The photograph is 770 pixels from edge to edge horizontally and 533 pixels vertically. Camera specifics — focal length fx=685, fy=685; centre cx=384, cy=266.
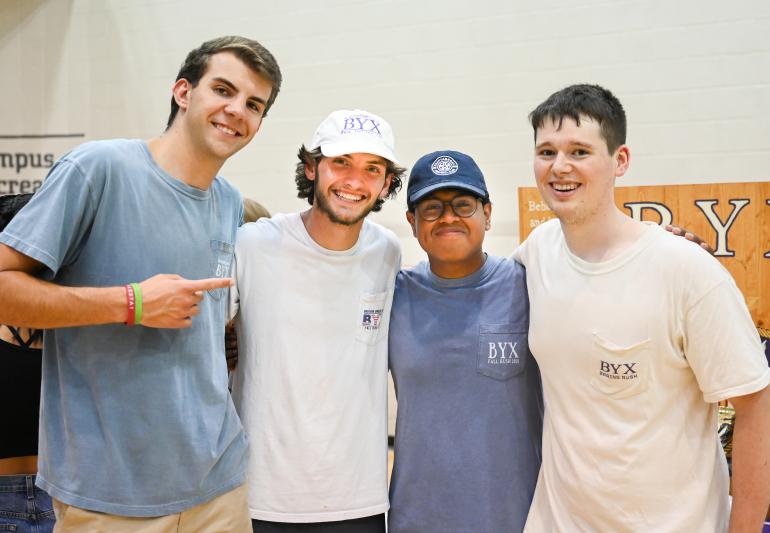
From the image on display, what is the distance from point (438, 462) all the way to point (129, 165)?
1.31 m

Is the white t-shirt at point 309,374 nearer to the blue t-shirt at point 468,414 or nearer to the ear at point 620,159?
the blue t-shirt at point 468,414

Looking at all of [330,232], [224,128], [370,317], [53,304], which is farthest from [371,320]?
[53,304]

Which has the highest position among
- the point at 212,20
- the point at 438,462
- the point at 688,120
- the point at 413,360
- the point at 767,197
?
the point at 212,20

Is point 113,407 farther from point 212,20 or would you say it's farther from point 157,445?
point 212,20

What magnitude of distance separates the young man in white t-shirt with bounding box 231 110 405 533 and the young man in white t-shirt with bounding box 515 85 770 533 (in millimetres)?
562

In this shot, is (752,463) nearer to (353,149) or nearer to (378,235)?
(378,235)

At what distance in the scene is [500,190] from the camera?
206 inches

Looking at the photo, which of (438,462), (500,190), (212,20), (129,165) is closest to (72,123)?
(212,20)

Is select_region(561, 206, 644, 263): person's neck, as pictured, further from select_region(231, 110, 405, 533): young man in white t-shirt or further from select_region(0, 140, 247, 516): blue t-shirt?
select_region(0, 140, 247, 516): blue t-shirt

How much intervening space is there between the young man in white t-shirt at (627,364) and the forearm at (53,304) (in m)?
1.23

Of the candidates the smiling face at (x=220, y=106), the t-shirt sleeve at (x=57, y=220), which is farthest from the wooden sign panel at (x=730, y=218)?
the t-shirt sleeve at (x=57, y=220)

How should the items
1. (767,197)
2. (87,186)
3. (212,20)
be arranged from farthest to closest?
(212,20)
(767,197)
(87,186)

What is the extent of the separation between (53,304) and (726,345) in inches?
67.1

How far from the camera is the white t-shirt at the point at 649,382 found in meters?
1.79
